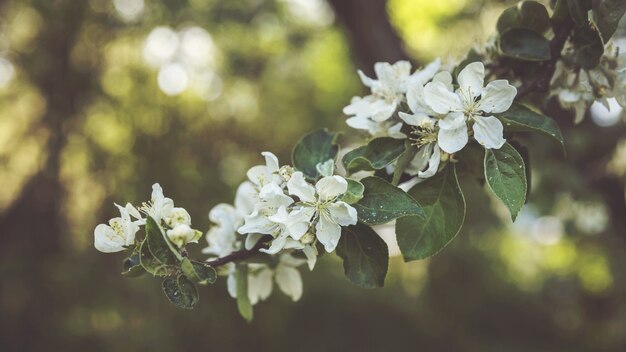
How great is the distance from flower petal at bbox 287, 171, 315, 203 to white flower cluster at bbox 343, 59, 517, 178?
14 cm

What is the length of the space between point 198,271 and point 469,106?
39cm

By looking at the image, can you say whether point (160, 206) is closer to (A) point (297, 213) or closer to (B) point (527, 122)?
(A) point (297, 213)

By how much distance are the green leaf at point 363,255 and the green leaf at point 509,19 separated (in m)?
0.41

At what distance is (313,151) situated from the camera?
0.94 metres

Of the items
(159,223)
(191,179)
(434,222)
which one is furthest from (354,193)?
(191,179)

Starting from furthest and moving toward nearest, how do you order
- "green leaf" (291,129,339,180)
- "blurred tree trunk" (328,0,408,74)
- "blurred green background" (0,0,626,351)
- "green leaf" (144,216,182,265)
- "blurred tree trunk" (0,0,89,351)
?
1. "blurred tree trunk" (0,0,89,351)
2. "blurred green background" (0,0,626,351)
3. "blurred tree trunk" (328,0,408,74)
4. "green leaf" (291,129,339,180)
5. "green leaf" (144,216,182,265)

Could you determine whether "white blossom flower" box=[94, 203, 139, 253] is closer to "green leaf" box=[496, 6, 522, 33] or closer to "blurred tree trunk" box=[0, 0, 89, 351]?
"green leaf" box=[496, 6, 522, 33]

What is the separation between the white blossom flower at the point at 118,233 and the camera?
2.53 ft

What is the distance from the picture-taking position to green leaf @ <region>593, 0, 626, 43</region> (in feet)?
2.74

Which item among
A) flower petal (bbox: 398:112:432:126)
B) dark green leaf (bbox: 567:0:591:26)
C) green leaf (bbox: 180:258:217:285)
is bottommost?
green leaf (bbox: 180:258:217:285)

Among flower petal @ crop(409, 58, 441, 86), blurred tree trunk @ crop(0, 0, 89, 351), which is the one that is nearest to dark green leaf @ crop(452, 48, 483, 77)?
flower petal @ crop(409, 58, 441, 86)

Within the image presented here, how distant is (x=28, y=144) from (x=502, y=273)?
13.3ft

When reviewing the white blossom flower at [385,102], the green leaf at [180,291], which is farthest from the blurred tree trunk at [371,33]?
the green leaf at [180,291]

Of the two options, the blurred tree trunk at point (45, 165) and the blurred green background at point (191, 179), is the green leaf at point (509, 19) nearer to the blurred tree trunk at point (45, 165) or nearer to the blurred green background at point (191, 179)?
the blurred green background at point (191, 179)
